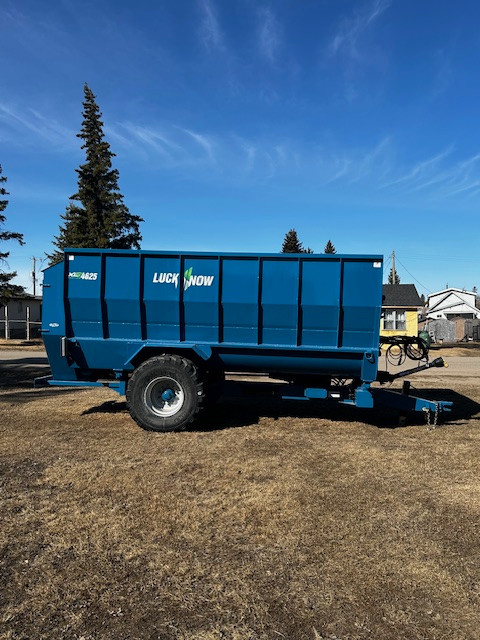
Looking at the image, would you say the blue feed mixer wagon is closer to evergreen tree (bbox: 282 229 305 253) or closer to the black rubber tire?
the black rubber tire

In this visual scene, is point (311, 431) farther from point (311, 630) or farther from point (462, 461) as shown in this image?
point (311, 630)

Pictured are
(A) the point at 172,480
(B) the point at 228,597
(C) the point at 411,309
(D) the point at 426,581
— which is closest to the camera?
(B) the point at 228,597

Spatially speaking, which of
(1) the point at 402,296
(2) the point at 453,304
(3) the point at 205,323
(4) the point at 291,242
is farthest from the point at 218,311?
(2) the point at 453,304

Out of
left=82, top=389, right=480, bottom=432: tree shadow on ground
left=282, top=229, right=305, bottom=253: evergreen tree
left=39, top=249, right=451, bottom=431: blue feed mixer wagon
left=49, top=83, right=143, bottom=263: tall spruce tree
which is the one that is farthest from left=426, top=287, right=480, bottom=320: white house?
left=39, top=249, right=451, bottom=431: blue feed mixer wagon

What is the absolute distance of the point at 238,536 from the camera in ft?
12.4

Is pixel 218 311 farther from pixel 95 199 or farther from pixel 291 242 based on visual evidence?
pixel 291 242

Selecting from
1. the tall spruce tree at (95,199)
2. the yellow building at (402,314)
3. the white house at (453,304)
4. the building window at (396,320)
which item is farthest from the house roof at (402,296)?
the white house at (453,304)

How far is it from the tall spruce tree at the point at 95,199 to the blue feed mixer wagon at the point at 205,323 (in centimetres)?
2155

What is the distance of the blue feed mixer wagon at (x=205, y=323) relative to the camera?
23.4ft

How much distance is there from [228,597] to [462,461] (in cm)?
411

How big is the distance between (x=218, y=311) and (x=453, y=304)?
66787 mm

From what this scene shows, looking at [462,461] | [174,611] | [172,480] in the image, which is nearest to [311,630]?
[174,611]

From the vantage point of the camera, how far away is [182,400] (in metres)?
7.20

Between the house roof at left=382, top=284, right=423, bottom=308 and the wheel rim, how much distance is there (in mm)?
21957
